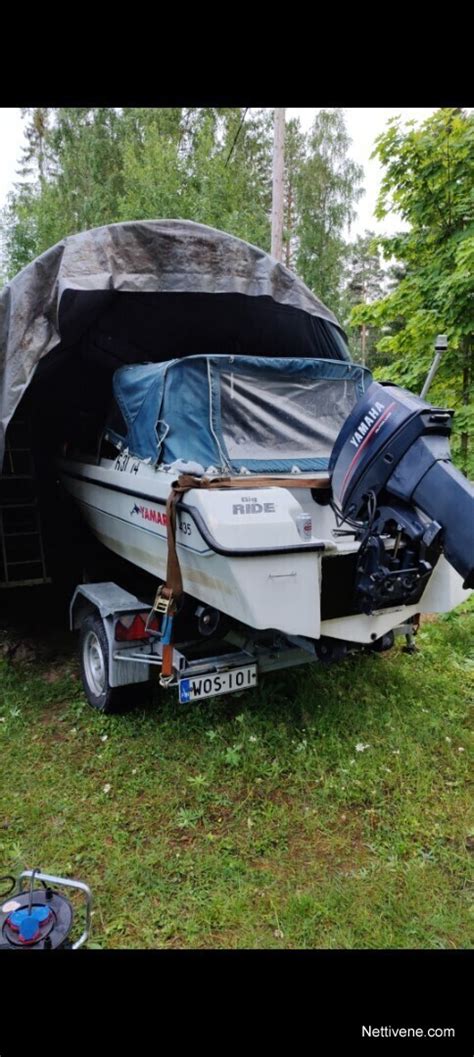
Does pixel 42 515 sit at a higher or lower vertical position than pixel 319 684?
higher

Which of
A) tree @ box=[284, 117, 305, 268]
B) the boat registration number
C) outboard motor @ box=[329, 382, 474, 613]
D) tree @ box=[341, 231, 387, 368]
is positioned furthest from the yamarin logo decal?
tree @ box=[341, 231, 387, 368]

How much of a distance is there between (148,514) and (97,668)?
1.13 metres

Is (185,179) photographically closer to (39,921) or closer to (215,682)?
(215,682)

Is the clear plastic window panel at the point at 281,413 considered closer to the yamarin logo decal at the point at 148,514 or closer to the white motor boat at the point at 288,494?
the white motor boat at the point at 288,494

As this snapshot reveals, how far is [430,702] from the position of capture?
364cm

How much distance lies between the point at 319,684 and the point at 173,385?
212 centimetres

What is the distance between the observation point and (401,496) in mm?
2527

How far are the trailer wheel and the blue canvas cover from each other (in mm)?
1128

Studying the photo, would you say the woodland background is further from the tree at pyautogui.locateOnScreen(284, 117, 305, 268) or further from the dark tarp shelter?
the dark tarp shelter

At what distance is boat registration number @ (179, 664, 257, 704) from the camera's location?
290cm

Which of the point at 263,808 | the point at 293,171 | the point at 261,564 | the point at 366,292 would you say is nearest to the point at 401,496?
the point at 261,564

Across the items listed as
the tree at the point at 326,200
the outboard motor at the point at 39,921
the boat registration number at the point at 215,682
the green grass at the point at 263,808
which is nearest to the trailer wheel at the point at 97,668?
the green grass at the point at 263,808
